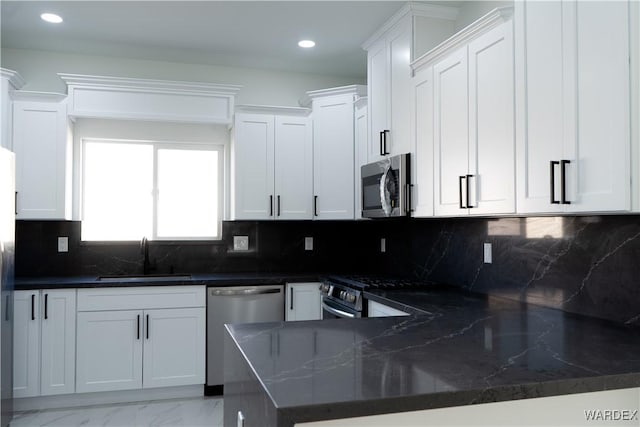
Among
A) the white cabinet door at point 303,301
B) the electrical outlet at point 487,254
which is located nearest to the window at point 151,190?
the white cabinet door at point 303,301

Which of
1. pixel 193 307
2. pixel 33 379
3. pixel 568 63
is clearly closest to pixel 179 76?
pixel 193 307

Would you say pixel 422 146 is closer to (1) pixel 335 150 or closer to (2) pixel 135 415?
(1) pixel 335 150

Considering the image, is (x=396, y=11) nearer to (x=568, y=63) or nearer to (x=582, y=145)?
(x=568, y=63)

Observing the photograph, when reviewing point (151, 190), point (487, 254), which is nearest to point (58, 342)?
point (151, 190)

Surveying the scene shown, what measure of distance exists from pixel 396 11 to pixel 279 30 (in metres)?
0.86

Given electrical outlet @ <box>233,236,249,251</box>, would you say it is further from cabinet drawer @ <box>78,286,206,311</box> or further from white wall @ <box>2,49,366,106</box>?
white wall @ <box>2,49,366,106</box>

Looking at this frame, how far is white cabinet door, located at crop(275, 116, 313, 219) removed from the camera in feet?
14.0

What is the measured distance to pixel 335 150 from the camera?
13.8 feet

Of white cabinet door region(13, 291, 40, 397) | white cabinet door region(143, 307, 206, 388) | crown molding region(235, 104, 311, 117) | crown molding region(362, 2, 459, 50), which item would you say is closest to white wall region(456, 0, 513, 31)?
crown molding region(362, 2, 459, 50)

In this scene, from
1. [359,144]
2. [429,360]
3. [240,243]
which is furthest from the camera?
[240,243]

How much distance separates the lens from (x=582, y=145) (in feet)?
5.94

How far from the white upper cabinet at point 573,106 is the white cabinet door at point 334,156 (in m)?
2.07

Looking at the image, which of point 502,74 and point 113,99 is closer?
point 502,74

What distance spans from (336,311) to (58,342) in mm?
1965
